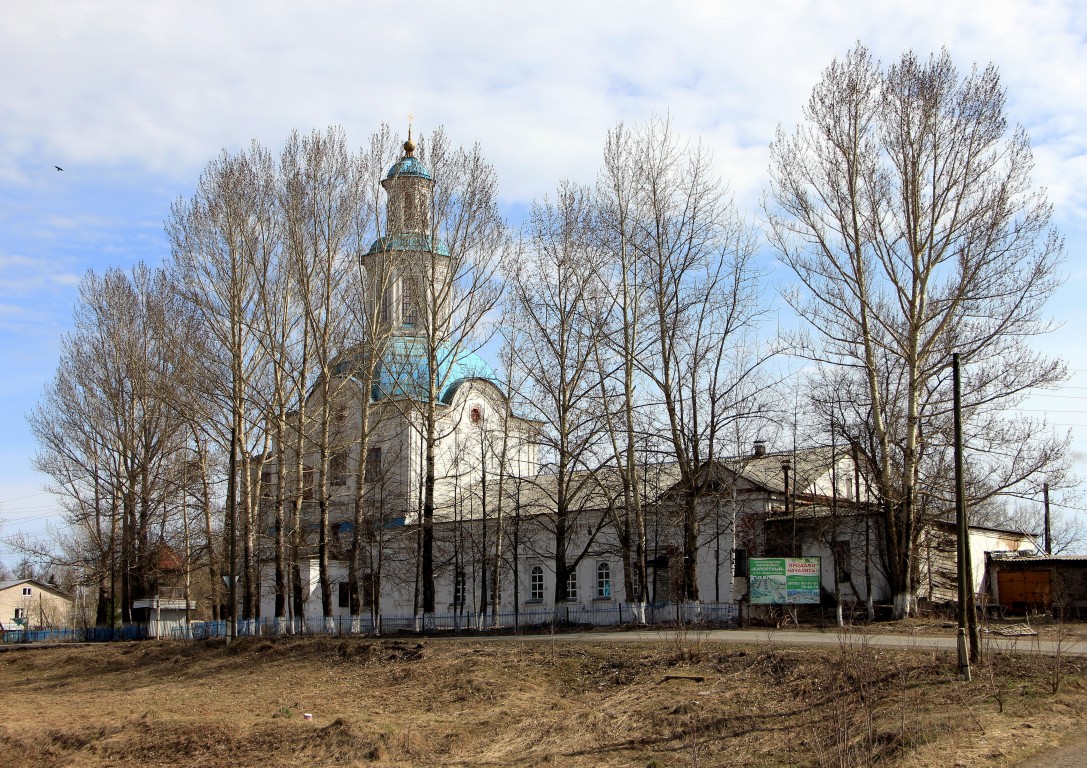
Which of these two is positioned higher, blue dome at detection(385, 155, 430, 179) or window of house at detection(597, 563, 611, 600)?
blue dome at detection(385, 155, 430, 179)

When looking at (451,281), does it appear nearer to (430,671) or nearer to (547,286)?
(547,286)

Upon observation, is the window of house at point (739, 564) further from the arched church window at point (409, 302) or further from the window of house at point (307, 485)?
the window of house at point (307, 485)

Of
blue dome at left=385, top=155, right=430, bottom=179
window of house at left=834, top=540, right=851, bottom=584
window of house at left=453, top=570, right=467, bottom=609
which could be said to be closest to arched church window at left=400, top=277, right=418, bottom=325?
blue dome at left=385, top=155, right=430, bottom=179

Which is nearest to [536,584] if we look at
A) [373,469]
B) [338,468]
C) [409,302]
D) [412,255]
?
[373,469]

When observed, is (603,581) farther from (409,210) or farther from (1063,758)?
(1063,758)

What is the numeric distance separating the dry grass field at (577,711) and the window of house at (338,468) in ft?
26.0

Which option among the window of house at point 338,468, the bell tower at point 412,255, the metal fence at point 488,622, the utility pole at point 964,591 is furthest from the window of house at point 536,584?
the utility pole at point 964,591

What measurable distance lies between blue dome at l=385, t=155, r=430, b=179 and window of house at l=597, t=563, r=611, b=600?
14.7 meters

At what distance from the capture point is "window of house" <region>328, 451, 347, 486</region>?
31.0 metres

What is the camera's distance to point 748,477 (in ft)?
110

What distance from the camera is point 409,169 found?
32.5 meters

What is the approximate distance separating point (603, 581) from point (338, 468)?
999 cm

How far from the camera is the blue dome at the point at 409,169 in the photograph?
30.3m

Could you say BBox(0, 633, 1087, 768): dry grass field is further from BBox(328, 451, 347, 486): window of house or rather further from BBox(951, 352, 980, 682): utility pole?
BBox(328, 451, 347, 486): window of house
